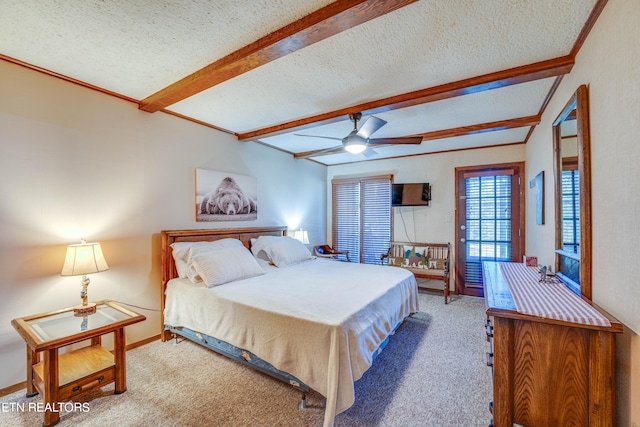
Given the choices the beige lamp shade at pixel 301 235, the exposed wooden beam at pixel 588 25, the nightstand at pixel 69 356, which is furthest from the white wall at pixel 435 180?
the nightstand at pixel 69 356

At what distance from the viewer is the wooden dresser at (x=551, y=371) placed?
1.34 meters

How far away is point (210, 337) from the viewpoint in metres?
2.57

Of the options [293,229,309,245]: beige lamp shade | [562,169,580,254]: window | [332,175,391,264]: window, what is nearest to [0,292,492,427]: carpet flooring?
[562,169,580,254]: window

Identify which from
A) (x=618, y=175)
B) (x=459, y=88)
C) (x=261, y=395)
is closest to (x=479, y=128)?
(x=459, y=88)

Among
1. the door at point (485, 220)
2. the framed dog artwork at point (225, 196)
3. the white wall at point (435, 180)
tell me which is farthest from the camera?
the white wall at point (435, 180)

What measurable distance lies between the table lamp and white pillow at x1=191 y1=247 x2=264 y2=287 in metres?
0.80

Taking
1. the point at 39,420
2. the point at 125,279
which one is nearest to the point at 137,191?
the point at 125,279

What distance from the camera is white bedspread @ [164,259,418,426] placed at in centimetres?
181

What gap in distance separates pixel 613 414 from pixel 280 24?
2.83m

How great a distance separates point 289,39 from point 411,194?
3.92 m

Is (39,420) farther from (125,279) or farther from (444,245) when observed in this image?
(444,245)

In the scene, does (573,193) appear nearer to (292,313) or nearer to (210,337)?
(292,313)

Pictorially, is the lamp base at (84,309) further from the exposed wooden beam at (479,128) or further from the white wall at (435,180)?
the white wall at (435,180)

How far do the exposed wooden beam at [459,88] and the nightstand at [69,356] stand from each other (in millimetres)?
2784
